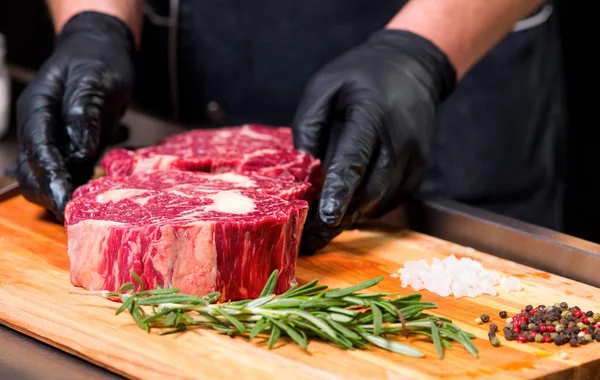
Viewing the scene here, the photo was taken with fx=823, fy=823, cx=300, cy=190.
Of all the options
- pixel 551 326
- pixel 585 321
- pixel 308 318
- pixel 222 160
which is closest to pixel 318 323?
pixel 308 318

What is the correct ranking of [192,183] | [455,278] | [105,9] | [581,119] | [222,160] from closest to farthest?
1. [455,278]
2. [192,183]
3. [222,160]
4. [105,9]
5. [581,119]

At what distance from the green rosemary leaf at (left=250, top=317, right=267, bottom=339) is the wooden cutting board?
44 mm

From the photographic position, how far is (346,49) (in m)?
4.11

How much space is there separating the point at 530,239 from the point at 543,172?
67.5 inches

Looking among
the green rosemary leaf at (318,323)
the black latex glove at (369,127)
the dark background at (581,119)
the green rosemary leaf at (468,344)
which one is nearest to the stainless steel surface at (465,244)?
the black latex glove at (369,127)

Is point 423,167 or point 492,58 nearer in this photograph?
point 423,167

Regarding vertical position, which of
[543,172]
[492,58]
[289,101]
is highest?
[492,58]

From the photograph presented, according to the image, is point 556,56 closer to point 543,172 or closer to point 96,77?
point 543,172

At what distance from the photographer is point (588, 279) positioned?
8.57ft

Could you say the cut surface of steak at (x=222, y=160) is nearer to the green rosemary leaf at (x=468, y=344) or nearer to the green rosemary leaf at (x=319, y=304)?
the green rosemary leaf at (x=319, y=304)

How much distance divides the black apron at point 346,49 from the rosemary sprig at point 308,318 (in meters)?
1.95

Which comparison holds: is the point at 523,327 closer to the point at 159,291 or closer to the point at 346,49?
the point at 159,291

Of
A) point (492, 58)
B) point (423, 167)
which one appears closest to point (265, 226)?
point (423, 167)

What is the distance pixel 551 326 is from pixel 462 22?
162 centimetres
